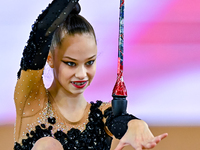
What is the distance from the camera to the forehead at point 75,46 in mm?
1098

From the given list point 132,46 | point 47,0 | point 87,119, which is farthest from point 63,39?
point 132,46

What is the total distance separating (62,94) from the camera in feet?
3.90

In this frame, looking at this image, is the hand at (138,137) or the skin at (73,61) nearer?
the hand at (138,137)

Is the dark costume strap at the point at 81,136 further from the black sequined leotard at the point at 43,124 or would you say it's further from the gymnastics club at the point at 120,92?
the gymnastics club at the point at 120,92

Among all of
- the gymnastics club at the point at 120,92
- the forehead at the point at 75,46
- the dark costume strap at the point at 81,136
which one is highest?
the forehead at the point at 75,46

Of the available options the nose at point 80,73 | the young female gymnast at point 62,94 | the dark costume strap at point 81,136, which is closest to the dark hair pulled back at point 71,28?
the young female gymnast at point 62,94

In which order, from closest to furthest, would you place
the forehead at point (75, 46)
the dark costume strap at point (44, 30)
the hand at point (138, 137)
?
the hand at point (138, 137) → the dark costume strap at point (44, 30) → the forehead at point (75, 46)

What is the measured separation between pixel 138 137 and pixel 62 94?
0.36m

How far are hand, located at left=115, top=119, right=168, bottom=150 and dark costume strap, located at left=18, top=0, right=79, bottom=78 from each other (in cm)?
34

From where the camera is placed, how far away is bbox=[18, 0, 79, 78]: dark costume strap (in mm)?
995

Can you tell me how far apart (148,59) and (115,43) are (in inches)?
11.5

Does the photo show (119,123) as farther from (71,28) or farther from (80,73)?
(71,28)

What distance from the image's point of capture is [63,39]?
111 centimetres

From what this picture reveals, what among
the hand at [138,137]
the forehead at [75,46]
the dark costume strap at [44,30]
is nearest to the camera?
the hand at [138,137]
